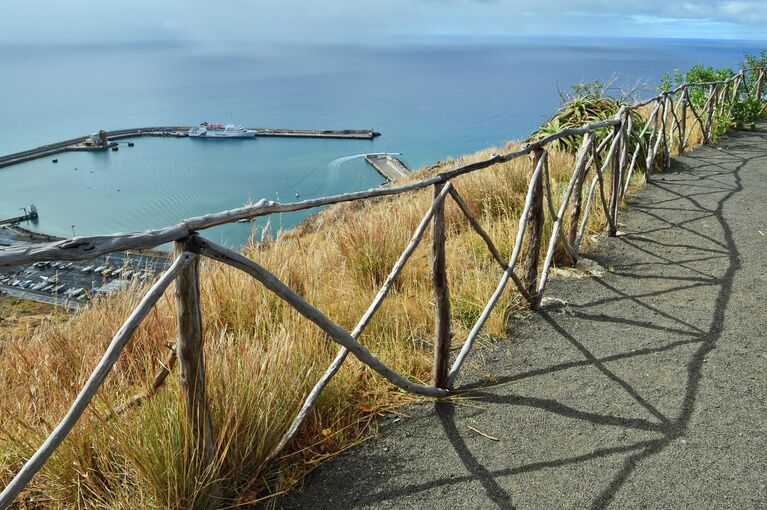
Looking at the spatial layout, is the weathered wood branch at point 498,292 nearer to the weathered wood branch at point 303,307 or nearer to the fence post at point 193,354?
the weathered wood branch at point 303,307

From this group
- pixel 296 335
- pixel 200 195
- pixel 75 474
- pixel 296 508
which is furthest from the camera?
pixel 200 195

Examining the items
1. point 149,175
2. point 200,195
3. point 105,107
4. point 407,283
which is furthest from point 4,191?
point 407,283

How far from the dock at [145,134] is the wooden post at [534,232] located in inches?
1835

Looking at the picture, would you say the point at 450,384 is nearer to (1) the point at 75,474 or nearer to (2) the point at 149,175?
(1) the point at 75,474

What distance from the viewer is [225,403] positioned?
7.14 feet

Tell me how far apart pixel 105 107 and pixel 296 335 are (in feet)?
272

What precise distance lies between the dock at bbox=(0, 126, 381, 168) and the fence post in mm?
48650

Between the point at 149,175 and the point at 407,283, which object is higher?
the point at 407,283

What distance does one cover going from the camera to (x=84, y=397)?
152 centimetres

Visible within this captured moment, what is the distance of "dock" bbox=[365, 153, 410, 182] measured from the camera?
35.9 metres

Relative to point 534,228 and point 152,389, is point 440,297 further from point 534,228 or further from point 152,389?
point 152,389

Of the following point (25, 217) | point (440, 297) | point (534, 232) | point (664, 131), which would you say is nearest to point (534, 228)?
point (534, 232)

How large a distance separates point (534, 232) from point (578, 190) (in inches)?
41.8

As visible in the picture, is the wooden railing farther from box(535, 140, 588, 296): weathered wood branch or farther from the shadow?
the shadow
